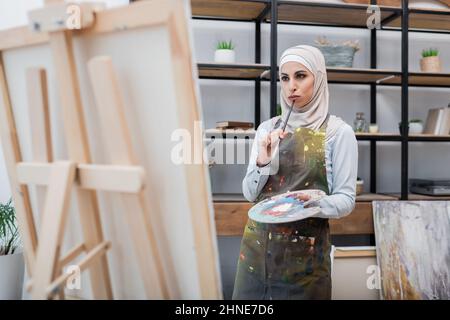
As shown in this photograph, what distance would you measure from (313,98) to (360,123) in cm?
123

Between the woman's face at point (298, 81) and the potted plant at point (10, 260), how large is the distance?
1.30m

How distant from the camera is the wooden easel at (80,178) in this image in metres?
0.60

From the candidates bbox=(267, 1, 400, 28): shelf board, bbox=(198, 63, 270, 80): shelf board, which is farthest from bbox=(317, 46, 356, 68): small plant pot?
bbox=(198, 63, 270, 80): shelf board

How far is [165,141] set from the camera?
25.0 inches

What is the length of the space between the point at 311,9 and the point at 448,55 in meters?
1.17

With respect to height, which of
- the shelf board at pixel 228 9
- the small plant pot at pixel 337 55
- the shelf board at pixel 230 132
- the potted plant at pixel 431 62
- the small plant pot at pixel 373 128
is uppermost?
the shelf board at pixel 228 9

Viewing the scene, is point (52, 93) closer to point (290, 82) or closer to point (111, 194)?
point (111, 194)

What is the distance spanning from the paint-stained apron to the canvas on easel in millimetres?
488

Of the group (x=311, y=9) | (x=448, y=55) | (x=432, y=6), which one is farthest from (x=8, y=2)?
(x=448, y=55)

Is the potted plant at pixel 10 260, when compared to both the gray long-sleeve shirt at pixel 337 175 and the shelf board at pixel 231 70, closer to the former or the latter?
the gray long-sleeve shirt at pixel 337 175

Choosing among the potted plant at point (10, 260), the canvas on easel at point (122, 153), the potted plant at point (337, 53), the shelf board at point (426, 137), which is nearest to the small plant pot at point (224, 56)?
the potted plant at point (337, 53)

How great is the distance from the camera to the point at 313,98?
1.16 m

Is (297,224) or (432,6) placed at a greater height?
(432,6)

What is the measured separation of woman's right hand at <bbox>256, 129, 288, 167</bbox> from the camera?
107 cm
